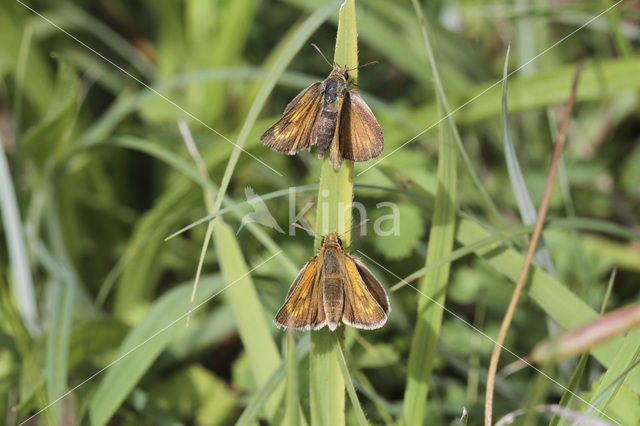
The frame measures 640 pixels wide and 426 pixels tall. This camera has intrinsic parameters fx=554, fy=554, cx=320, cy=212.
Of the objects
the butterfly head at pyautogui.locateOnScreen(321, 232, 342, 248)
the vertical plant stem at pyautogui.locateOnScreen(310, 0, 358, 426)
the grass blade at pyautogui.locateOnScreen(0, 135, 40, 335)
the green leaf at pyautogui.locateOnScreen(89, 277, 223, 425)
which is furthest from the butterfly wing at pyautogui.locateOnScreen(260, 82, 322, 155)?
the grass blade at pyautogui.locateOnScreen(0, 135, 40, 335)

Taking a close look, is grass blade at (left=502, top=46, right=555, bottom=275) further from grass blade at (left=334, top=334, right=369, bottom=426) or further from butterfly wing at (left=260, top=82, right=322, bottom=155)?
grass blade at (left=334, top=334, right=369, bottom=426)

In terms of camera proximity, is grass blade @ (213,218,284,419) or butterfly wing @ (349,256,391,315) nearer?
butterfly wing @ (349,256,391,315)

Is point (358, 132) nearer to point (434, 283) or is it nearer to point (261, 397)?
point (434, 283)

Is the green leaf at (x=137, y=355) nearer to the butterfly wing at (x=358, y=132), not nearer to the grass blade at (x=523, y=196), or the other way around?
the butterfly wing at (x=358, y=132)

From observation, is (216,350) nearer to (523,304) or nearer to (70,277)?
(70,277)

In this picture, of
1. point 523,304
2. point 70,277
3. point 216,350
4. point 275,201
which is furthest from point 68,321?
point 523,304

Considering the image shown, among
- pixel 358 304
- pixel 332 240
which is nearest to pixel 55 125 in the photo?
pixel 332 240
